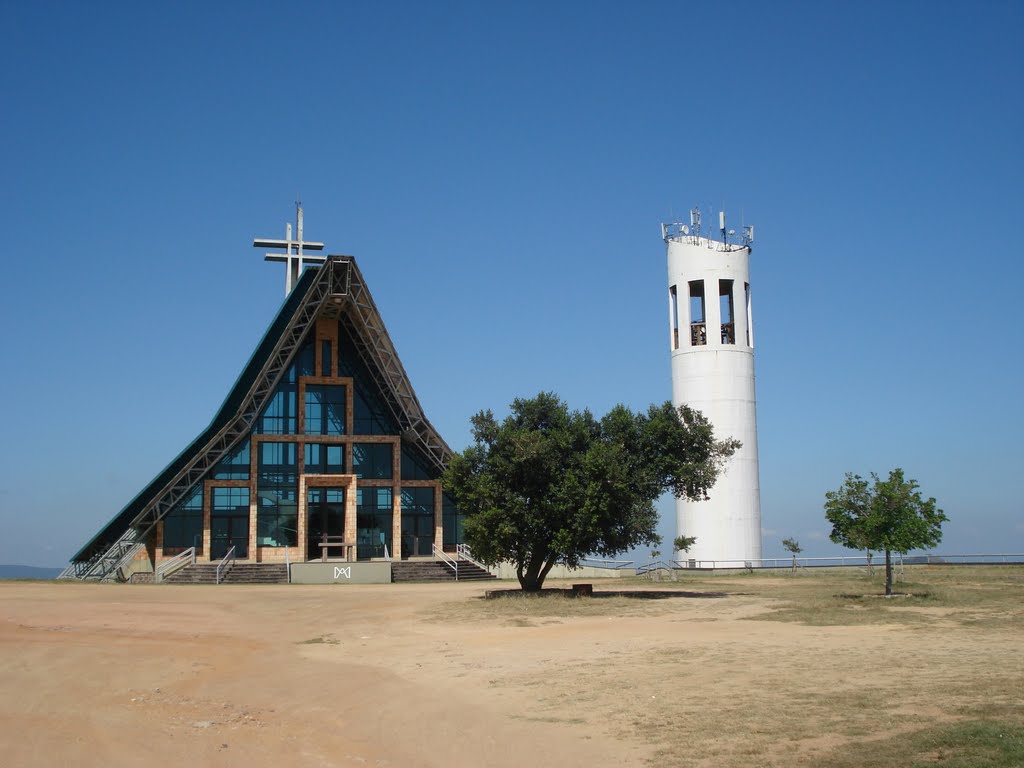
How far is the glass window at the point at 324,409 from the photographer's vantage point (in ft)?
165

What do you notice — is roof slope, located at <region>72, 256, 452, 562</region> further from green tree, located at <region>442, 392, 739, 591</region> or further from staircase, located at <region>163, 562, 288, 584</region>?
green tree, located at <region>442, 392, 739, 591</region>

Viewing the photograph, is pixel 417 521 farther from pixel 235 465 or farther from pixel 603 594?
pixel 603 594

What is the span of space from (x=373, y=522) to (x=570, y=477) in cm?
1900

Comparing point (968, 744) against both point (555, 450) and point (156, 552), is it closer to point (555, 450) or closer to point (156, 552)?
point (555, 450)

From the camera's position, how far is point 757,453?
59.7 metres

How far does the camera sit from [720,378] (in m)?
59.2

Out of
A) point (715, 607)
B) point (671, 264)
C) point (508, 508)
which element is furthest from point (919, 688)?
point (671, 264)

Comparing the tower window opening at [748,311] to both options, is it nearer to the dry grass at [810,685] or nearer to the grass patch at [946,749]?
the dry grass at [810,685]

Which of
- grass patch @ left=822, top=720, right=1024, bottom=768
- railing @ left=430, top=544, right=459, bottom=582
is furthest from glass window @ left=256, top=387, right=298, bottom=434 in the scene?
grass patch @ left=822, top=720, right=1024, bottom=768

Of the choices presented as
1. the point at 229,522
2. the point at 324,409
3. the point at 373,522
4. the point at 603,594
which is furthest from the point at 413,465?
the point at 603,594

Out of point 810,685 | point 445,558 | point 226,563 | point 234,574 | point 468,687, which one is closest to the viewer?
point 810,685

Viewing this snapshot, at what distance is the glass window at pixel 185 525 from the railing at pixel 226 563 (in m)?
1.31

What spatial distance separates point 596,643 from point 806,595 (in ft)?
53.4

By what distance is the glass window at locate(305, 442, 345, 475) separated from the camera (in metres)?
49.8
